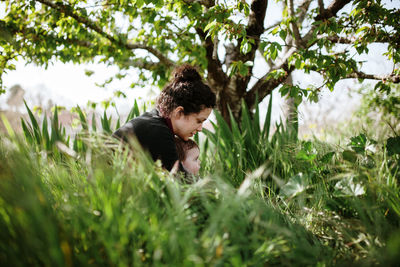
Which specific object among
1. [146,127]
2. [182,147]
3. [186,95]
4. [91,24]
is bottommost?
[182,147]

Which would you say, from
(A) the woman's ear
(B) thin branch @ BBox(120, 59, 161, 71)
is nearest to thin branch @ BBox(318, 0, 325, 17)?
(A) the woman's ear

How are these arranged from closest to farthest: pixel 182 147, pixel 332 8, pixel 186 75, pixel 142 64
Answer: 1. pixel 186 75
2. pixel 182 147
3. pixel 332 8
4. pixel 142 64

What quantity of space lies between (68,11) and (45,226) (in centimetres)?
313

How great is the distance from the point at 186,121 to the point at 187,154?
335mm

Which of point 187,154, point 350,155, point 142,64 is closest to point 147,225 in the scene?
point 350,155

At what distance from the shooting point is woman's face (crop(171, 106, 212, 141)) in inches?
68.0

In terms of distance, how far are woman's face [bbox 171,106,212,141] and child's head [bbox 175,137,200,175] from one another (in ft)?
0.55

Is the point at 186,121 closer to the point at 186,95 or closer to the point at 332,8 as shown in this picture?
the point at 186,95

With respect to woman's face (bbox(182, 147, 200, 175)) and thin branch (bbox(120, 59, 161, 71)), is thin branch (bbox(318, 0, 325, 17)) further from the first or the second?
thin branch (bbox(120, 59, 161, 71))

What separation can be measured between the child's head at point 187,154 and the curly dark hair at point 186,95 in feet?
1.00

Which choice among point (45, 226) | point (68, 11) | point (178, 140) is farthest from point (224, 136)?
point (68, 11)

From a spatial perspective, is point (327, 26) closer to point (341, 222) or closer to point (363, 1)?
point (363, 1)

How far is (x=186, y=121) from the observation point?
1737 millimetres

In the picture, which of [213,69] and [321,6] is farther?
[213,69]
